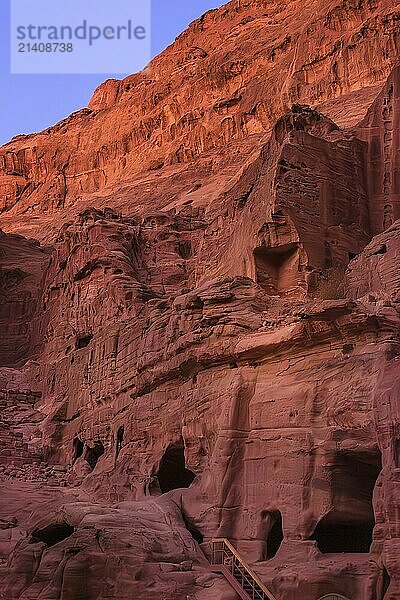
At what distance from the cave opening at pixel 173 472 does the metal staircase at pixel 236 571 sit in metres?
4.24

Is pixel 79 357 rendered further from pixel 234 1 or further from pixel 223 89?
pixel 234 1

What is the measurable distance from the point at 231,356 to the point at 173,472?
4.38 metres

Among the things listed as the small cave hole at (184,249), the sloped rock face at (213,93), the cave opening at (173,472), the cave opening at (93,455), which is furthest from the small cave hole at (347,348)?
the small cave hole at (184,249)

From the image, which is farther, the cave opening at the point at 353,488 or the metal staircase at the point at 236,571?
the cave opening at the point at 353,488

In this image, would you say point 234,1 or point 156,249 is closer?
point 156,249

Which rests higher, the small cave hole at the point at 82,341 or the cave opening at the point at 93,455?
the small cave hole at the point at 82,341

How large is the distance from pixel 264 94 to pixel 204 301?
110 feet

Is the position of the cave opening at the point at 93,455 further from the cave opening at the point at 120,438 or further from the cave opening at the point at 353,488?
the cave opening at the point at 353,488

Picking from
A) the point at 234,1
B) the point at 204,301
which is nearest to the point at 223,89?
the point at 234,1

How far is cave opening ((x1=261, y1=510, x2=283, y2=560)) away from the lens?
15086 millimetres

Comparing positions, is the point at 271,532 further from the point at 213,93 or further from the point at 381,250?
the point at 213,93

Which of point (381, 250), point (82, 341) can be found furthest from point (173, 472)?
point (82, 341)

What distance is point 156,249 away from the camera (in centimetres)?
3594

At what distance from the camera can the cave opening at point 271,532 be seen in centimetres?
1509
